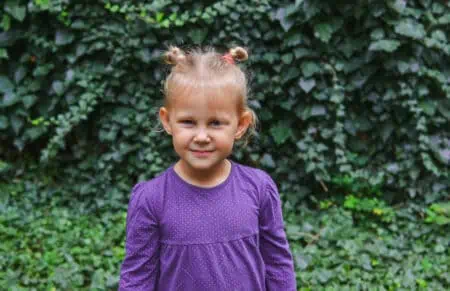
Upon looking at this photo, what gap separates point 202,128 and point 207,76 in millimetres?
159

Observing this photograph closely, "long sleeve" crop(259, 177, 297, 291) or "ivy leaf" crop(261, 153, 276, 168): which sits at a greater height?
"ivy leaf" crop(261, 153, 276, 168)

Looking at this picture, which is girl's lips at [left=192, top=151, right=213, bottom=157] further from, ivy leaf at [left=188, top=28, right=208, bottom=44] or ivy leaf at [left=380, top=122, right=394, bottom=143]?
ivy leaf at [left=380, top=122, right=394, bottom=143]

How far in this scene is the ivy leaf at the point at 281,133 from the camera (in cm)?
456

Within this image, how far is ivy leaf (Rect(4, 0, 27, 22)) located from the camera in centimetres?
449

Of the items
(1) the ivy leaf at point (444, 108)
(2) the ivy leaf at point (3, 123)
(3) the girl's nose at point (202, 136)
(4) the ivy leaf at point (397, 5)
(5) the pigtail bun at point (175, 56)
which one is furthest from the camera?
Answer: (2) the ivy leaf at point (3, 123)

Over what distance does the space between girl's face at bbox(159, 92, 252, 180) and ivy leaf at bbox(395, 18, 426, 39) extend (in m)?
2.55

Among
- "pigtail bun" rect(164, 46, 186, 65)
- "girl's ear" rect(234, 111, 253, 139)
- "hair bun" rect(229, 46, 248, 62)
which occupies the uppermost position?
"hair bun" rect(229, 46, 248, 62)

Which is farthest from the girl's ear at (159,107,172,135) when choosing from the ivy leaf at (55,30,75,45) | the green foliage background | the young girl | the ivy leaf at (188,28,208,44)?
the ivy leaf at (55,30,75,45)

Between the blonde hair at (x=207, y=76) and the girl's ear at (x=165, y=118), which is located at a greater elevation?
the blonde hair at (x=207, y=76)

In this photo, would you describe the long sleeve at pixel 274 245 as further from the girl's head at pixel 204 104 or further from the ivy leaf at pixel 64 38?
the ivy leaf at pixel 64 38

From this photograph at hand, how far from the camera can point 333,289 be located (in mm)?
3570

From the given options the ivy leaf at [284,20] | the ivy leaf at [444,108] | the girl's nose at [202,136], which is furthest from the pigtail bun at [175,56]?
the ivy leaf at [444,108]

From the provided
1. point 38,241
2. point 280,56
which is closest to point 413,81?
point 280,56

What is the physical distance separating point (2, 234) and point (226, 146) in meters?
2.56
